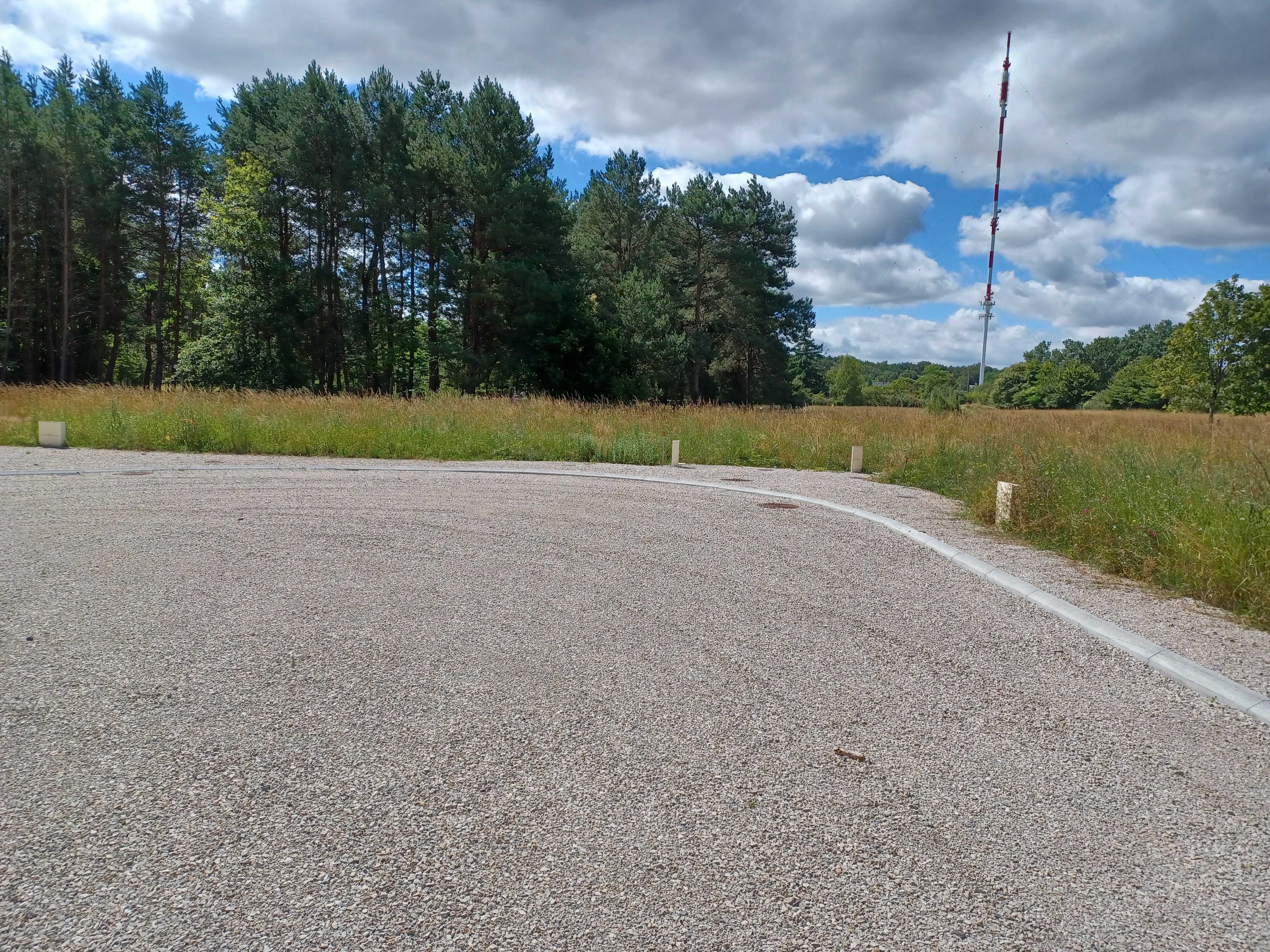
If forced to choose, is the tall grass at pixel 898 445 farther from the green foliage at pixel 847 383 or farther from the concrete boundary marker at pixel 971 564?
the green foliage at pixel 847 383

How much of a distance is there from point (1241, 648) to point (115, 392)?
20.6m

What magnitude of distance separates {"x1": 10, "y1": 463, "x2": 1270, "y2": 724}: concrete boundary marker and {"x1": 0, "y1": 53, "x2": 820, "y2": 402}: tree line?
707 inches

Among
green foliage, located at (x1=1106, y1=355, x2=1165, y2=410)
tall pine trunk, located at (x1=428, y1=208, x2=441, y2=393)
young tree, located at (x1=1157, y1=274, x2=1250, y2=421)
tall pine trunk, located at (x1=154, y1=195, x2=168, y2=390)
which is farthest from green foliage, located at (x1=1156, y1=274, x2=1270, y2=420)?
tall pine trunk, located at (x1=154, y1=195, x2=168, y2=390)

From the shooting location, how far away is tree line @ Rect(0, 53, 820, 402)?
3094cm

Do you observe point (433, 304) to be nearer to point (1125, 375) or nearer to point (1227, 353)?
point (1227, 353)

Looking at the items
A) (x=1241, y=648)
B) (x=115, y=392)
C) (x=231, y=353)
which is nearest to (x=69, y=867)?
(x=1241, y=648)

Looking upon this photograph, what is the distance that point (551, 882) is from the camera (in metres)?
2.15

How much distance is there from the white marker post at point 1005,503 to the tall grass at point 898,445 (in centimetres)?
13

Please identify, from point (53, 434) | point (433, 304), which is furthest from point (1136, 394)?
point (53, 434)

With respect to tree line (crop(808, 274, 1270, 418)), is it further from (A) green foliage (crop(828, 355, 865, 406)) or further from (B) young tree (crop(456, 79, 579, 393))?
(B) young tree (crop(456, 79, 579, 393))

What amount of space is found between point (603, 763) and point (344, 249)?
1507 inches

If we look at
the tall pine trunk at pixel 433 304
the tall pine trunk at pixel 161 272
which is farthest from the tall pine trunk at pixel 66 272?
the tall pine trunk at pixel 433 304

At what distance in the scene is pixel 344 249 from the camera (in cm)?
3597

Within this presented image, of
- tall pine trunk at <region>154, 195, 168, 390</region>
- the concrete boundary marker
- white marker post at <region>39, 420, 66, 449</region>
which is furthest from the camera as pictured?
tall pine trunk at <region>154, 195, 168, 390</region>
